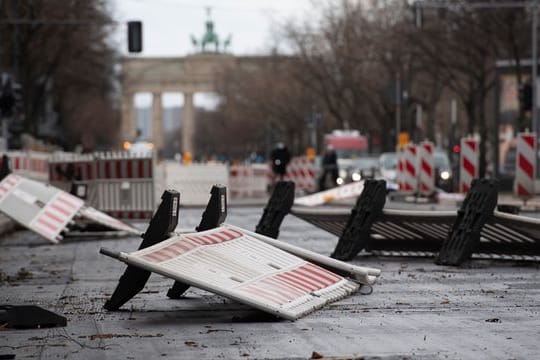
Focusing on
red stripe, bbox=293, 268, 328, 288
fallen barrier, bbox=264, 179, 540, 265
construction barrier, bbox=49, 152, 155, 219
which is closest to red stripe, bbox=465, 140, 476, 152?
construction barrier, bbox=49, 152, 155, 219

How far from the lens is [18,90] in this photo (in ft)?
133

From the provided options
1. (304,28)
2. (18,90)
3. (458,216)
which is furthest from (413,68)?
(458,216)

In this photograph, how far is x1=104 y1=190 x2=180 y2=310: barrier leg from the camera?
1062cm

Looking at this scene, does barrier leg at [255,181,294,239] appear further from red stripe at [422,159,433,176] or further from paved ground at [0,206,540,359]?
red stripe at [422,159,433,176]

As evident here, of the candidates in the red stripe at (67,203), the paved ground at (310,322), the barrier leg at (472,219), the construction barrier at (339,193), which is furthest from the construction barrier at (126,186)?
the barrier leg at (472,219)

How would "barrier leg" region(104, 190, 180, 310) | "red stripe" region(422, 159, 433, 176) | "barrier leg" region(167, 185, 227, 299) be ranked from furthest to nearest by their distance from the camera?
"red stripe" region(422, 159, 433, 176) → "barrier leg" region(167, 185, 227, 299) → "barrier leg" region(104, 190, 180, 310)

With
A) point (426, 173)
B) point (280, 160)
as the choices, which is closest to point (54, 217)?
point (426, 173)

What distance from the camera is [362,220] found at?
16344mm

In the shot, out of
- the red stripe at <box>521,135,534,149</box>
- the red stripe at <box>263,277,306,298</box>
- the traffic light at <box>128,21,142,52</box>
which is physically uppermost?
the traffic light at <box>128,21,142,52</box>

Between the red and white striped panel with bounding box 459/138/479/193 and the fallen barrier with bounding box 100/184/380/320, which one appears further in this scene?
the red and white striped panel with bounding box 459/138/479/193

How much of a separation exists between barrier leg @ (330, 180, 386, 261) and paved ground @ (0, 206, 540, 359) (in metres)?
1.00

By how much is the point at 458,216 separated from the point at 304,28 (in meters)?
56.5

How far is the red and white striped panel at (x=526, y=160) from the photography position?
30031 millimetres

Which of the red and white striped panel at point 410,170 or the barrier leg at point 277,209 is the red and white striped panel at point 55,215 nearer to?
the barrier leg at point 277,209
